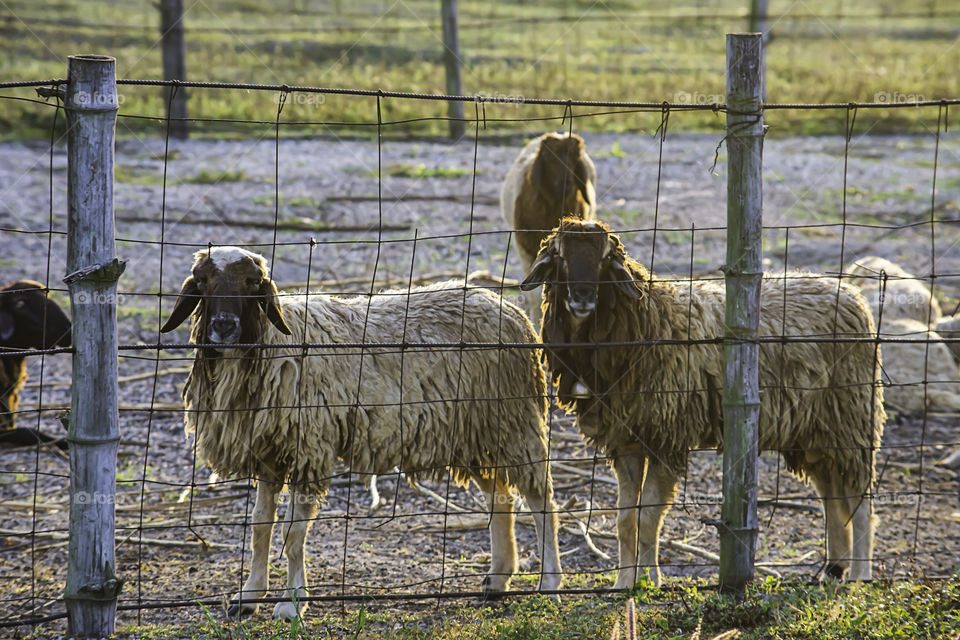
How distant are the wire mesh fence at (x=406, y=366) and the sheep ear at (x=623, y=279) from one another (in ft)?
1.23

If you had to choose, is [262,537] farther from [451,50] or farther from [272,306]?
[451,50]

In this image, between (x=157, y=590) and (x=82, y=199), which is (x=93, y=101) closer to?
(x=82, y=199)

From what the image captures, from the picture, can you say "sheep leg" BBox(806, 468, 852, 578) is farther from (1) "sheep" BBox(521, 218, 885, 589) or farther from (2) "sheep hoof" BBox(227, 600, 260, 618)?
(2) "sheep hoof" BBox(227, 600, 260, 618)

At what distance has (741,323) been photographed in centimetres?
464

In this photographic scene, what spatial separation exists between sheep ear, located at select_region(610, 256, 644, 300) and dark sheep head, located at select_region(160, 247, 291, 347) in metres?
1.90

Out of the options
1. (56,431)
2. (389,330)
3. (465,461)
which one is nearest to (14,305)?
(56,431)

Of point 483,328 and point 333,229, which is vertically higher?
point 333,229

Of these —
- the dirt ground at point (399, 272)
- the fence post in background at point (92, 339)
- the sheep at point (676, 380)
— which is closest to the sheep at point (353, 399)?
the dirt ground at point (399, 272)

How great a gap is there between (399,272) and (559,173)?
281cm

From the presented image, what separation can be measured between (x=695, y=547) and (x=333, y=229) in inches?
303

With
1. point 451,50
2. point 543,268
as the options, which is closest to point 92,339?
point 543,268

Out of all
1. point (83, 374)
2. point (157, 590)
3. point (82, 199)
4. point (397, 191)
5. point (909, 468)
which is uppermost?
point (397, 191)

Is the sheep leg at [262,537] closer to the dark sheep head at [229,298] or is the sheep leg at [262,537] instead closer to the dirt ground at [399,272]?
the dirt ground at [399,272]

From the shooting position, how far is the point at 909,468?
7.82 meters
